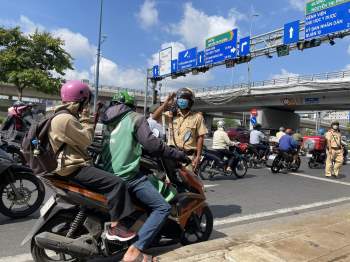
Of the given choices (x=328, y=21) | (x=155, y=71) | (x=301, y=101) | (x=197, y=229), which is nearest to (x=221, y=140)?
(x=197, y=229)

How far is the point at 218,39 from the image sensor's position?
25.6 metres

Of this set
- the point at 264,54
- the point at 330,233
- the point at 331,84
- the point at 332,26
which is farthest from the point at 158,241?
the point at 331,84

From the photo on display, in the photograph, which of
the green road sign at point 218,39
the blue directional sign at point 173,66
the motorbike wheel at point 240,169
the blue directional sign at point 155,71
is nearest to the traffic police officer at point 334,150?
the motorbike wheel at point 240,169

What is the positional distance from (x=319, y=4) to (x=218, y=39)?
8.05m

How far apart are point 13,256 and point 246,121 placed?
3418 inches

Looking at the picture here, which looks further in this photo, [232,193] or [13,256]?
[232,193]

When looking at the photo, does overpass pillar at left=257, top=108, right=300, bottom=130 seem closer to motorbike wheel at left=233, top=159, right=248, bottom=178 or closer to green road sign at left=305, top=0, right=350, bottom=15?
green road sign at left=305, top=0, right=350, bottom=15

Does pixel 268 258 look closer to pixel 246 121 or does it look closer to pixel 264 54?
pixel 264 54

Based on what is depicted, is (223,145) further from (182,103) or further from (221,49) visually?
(221,49)

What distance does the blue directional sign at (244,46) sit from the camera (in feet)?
Result: 76.3

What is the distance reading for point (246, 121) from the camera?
89062 millimetres

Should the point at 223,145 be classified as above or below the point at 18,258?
above

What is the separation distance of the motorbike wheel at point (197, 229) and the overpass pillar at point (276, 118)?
33275mm

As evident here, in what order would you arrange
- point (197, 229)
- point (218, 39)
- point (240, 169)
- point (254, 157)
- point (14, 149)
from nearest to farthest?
1. point (197, 229)
2. point (14, 149)
3. point (240, 169)
4. point (254, 157)
5. point (218, 39)
